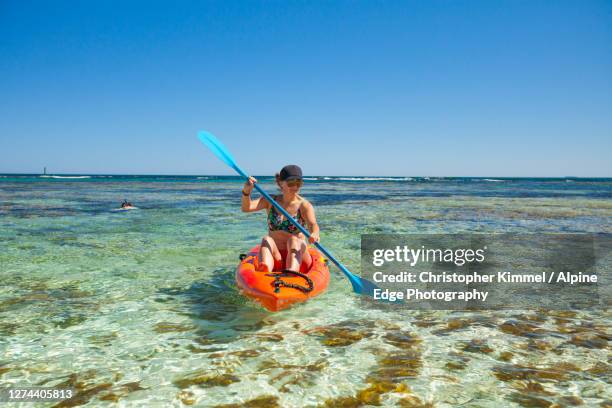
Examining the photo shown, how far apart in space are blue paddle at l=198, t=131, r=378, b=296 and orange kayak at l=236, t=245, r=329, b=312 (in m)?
0.62

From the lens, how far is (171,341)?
5.20 meters

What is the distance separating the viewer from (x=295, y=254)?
6734mm

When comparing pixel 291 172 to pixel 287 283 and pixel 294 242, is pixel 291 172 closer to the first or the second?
pixel 294 242

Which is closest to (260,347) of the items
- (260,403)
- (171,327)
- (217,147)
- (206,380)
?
(206,380)

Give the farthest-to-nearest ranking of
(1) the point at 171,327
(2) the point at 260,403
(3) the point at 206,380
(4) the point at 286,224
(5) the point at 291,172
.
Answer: (4) the point at 286,224
(5) the point at 291,172
(1) the point at 171,327
(3) the point at 206,380
(2) the point at 260,403

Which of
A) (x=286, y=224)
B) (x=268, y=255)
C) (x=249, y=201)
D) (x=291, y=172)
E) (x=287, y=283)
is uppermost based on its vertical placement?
(x=291, y=172)

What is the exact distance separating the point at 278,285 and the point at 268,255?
1076 millimetres

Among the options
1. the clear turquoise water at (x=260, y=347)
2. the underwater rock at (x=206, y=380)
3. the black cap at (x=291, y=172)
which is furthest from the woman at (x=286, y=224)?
the underwater rock at (x=206, y=380)

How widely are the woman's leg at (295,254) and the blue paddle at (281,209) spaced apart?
0.70 ft

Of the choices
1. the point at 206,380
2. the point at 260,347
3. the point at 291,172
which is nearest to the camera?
the point at 206,380

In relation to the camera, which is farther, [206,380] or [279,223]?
[279,223]

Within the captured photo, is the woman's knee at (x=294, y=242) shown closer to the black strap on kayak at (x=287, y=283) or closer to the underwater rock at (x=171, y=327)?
the black strap on kayak at (x=287, y=283)

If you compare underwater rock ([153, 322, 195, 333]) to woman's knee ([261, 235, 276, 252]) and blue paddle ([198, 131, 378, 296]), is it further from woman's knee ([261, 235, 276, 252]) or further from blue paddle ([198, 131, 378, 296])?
blue paddle ([198, 131, 378, 296])

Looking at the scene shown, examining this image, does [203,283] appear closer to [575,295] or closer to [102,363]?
[102,363]
